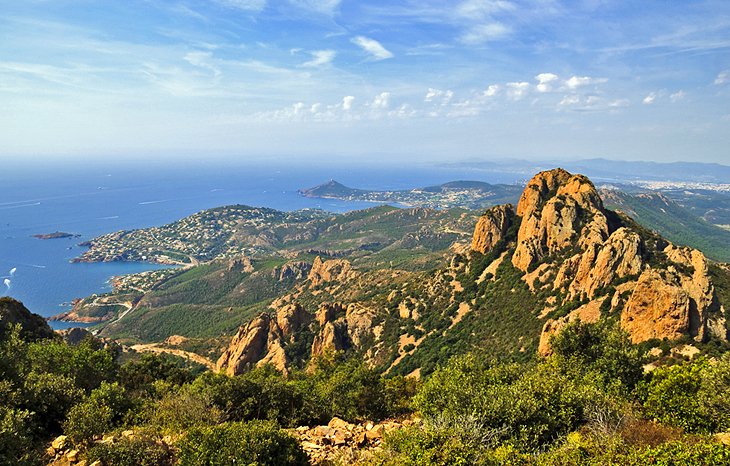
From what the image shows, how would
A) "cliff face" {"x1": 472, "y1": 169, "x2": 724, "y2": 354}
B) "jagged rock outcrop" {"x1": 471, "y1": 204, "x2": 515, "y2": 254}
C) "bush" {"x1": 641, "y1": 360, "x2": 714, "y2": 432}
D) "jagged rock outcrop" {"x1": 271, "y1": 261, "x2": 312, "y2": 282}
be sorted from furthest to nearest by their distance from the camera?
"jagged rock outcrop" {"x1": 271, "y1": 261, "x2": 312, "y2": 282} → "jagged rock outcrop" {"x1": 471, "y1": 204, "x2": 515, "y2": 254} → "cliff face" {"x1": 472, "y1": 169, "x2": 724, "y2": 354} → "bush" {"x1": 641, "y1": 360, "x2": 714, "y2": 432}

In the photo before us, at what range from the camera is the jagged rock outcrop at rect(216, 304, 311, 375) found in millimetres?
66125

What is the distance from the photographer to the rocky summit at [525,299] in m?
38.6

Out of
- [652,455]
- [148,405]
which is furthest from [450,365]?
[148,405]

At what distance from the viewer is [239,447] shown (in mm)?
13906

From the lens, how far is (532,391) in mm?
19422

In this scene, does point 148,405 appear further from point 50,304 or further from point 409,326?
point 50,304

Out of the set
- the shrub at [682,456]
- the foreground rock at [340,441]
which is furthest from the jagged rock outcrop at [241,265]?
the shrub at [682,456]

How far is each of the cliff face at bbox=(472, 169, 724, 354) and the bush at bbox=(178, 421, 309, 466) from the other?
33673mm

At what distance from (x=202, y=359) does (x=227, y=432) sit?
72.4 metres

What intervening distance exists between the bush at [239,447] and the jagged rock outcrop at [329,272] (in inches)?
4057

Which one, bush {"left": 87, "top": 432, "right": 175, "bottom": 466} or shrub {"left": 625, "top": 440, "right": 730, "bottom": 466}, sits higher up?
shrub {"left": 625, "top": 440, "right": 730, "bottom": 466}

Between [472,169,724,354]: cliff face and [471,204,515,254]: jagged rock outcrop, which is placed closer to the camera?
[472,169,724,354]: cliff face

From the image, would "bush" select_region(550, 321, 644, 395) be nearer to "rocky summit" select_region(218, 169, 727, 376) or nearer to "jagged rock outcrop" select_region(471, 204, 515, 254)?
"rocky summit" select_region(218, 169, 727, 376)

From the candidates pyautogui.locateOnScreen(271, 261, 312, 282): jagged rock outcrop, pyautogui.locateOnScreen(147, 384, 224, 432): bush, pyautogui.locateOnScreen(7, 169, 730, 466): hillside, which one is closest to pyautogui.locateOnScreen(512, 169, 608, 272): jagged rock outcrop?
pyautogui.locateOnScreen(7, 169, 730, 466): hillside
